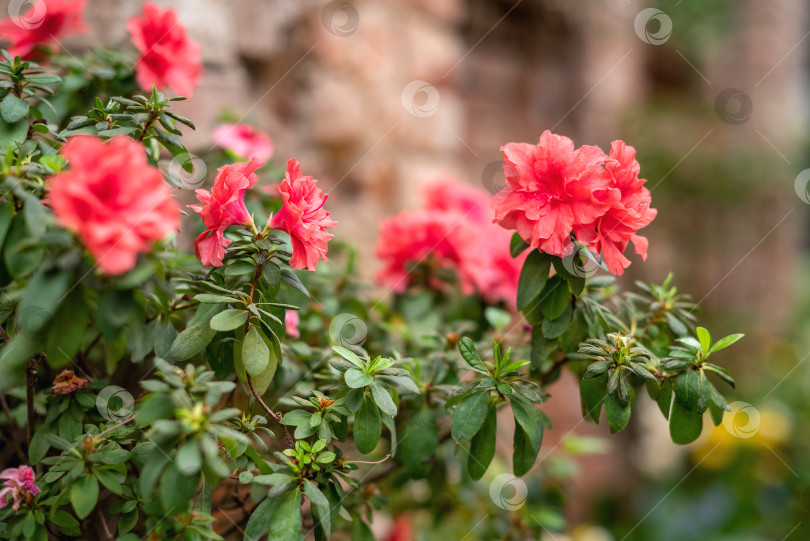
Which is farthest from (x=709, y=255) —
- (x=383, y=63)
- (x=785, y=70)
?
(x=383, y=63)

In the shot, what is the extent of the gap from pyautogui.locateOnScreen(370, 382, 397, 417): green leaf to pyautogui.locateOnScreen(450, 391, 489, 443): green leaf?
3.4 inches

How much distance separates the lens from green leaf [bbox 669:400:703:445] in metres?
0.79

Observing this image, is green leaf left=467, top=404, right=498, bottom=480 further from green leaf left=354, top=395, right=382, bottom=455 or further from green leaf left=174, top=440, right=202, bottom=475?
green leaf left=174, top=440, right=202, bottom=475

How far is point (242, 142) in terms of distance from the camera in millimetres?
1200

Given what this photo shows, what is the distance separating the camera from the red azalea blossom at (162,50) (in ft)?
3.31

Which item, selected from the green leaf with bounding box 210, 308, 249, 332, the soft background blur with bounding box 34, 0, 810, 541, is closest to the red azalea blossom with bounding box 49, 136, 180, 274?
the green leaf with bounding box 210, 308, 249, 332

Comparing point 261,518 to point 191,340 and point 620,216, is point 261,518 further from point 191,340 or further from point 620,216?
point 620,216

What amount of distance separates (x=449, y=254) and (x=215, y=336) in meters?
0.65

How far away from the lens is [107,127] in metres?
0.76

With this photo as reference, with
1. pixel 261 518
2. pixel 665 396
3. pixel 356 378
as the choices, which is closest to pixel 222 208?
pixel 356 378

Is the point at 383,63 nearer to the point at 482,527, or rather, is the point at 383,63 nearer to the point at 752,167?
the point at 482,527

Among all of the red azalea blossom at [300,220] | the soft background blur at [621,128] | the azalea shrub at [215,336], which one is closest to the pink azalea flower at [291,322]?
the azalea shrub at [215,336]

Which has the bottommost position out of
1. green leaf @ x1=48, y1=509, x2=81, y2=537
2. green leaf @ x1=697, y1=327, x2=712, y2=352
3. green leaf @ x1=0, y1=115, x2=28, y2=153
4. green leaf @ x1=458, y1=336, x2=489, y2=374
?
green leaf @ x1=48, y1=509, x2=81, y2=537

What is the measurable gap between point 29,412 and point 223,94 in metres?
1.14
